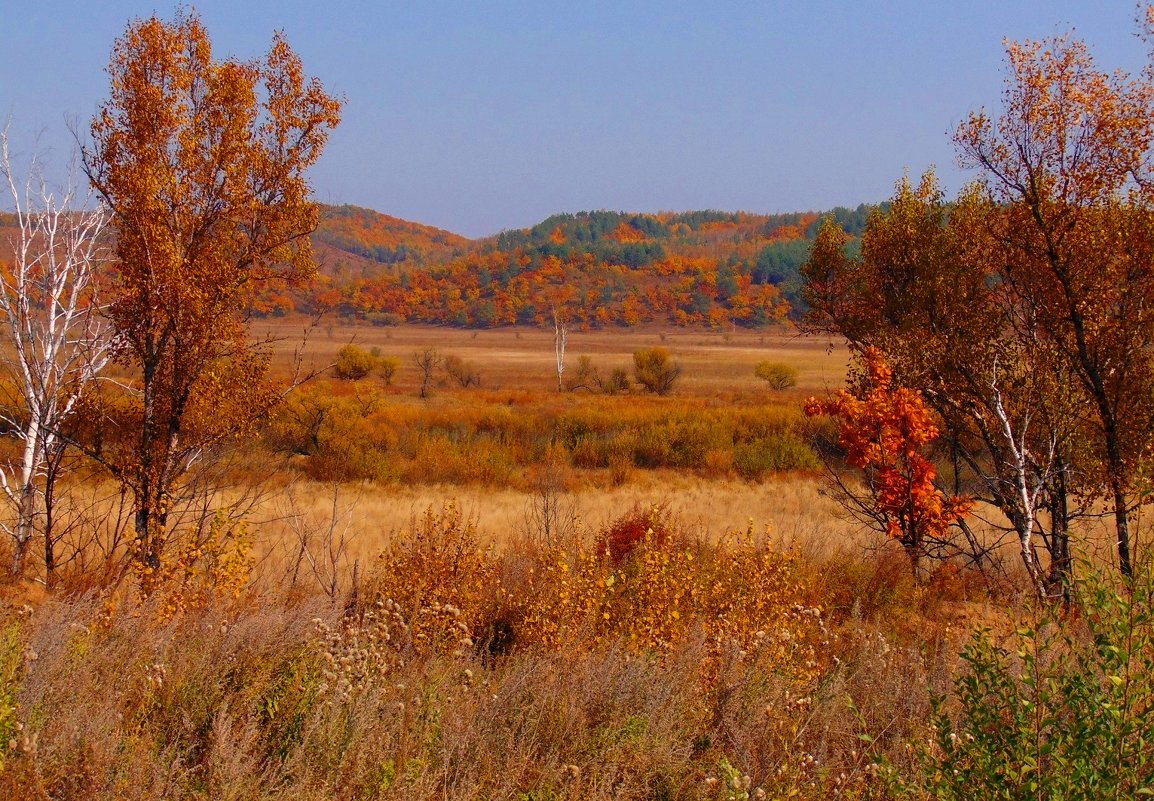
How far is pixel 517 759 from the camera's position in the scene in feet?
14.0

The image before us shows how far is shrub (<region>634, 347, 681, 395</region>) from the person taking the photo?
5284 cm

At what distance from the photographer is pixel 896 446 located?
12.0 m

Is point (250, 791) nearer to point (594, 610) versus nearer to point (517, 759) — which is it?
point (517, 759)

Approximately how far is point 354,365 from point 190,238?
148ft

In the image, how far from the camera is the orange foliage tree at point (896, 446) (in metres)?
11.9

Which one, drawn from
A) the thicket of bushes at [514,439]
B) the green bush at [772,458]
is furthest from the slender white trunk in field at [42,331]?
the green bush at [772,458]

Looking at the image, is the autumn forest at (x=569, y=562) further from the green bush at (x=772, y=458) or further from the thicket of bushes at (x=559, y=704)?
the green bush at (x=772, y=458)

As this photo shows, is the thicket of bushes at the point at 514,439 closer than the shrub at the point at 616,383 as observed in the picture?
Yes

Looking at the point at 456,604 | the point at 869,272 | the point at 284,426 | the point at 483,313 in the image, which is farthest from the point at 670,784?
the point at 483,313

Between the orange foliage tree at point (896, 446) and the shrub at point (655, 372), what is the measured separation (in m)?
39.6

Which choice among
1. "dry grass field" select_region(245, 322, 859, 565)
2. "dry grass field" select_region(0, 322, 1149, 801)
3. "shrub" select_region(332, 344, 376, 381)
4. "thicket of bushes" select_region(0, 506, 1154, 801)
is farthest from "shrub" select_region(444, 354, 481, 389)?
"thicket of bushes" select_region(0, 506, 1154, 801)

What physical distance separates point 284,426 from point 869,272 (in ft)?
68.5

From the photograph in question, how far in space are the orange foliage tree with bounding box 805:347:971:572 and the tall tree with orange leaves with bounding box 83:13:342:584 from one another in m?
7.69

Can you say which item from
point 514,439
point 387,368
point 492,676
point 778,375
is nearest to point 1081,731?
point 492,676
